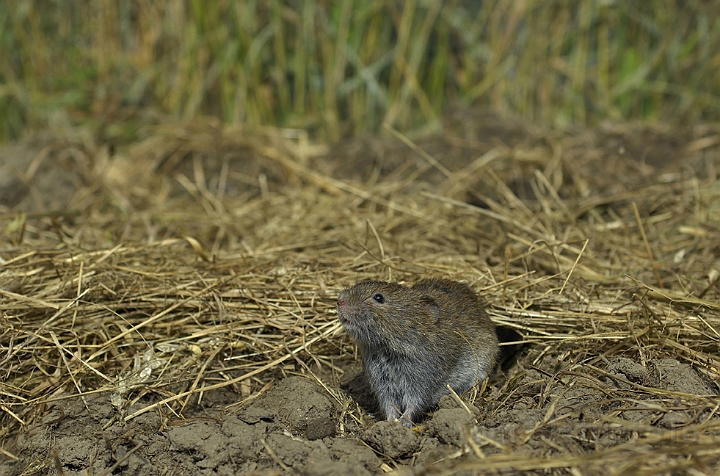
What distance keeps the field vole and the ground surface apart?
0.14 m

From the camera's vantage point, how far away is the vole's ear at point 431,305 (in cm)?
322

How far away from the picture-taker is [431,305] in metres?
3.22

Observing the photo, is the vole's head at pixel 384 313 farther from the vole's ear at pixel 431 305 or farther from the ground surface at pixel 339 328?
the ground surface at pixel 339 328

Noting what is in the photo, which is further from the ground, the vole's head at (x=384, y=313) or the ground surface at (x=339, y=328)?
the vole's head at (x=384, y=313)

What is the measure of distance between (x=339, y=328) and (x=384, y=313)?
58 cm

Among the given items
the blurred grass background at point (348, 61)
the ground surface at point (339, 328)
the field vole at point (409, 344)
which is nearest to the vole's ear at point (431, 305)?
the field vole at point (409, 344)

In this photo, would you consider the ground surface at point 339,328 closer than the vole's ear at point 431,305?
Yes

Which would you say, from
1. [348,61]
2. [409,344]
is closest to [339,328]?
[409,344]

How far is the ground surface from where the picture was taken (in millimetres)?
2746

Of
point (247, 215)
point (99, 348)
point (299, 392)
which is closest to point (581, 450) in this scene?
point (299, 392)

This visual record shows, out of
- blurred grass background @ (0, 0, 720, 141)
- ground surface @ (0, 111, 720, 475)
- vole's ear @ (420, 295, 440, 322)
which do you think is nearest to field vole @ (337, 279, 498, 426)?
vole's ear @ (420, 295, 440, 322)

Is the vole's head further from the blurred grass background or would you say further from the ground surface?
the blurred grass background

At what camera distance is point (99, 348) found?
346cm

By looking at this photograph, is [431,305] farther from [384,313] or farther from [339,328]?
[339,328]
